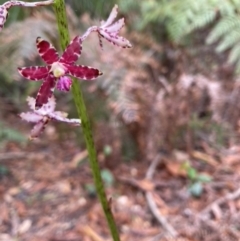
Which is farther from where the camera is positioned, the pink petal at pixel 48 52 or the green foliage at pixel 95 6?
the green foliage at pixel 95 6

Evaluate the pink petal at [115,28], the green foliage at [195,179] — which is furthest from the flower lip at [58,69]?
the green foliage at [195,179]

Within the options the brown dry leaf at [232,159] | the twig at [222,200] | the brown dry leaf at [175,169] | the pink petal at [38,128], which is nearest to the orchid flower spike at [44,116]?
the pink petal at [38,128]

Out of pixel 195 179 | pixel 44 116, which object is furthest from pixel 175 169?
pixel 44 116

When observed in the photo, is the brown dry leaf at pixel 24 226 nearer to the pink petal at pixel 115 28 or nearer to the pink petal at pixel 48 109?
the pink petal at pixel 48 109

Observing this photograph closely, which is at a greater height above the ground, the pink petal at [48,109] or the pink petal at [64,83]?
the pink petal at [48,109]

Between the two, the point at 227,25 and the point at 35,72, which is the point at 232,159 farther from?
the point at 35,72

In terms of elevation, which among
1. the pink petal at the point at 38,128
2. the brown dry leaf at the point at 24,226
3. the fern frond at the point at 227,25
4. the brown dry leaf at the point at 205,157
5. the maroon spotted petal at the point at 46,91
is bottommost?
the maroon spotted petal at the point at 46,91

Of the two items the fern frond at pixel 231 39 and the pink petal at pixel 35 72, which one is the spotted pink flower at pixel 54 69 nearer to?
the pink petal at pixel 35 72

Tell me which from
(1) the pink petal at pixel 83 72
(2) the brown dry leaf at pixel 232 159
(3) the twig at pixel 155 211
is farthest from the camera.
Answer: (2) the brown dry leaf at pixel 232 159

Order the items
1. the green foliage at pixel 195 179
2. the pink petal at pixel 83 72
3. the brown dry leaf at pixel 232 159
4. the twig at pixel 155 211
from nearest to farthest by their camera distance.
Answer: the pink petal at pixel 83 72, the twig at pixel 155 211, the green foliage at pixel 195 179, the brown dry leaf at pixel 232 159
